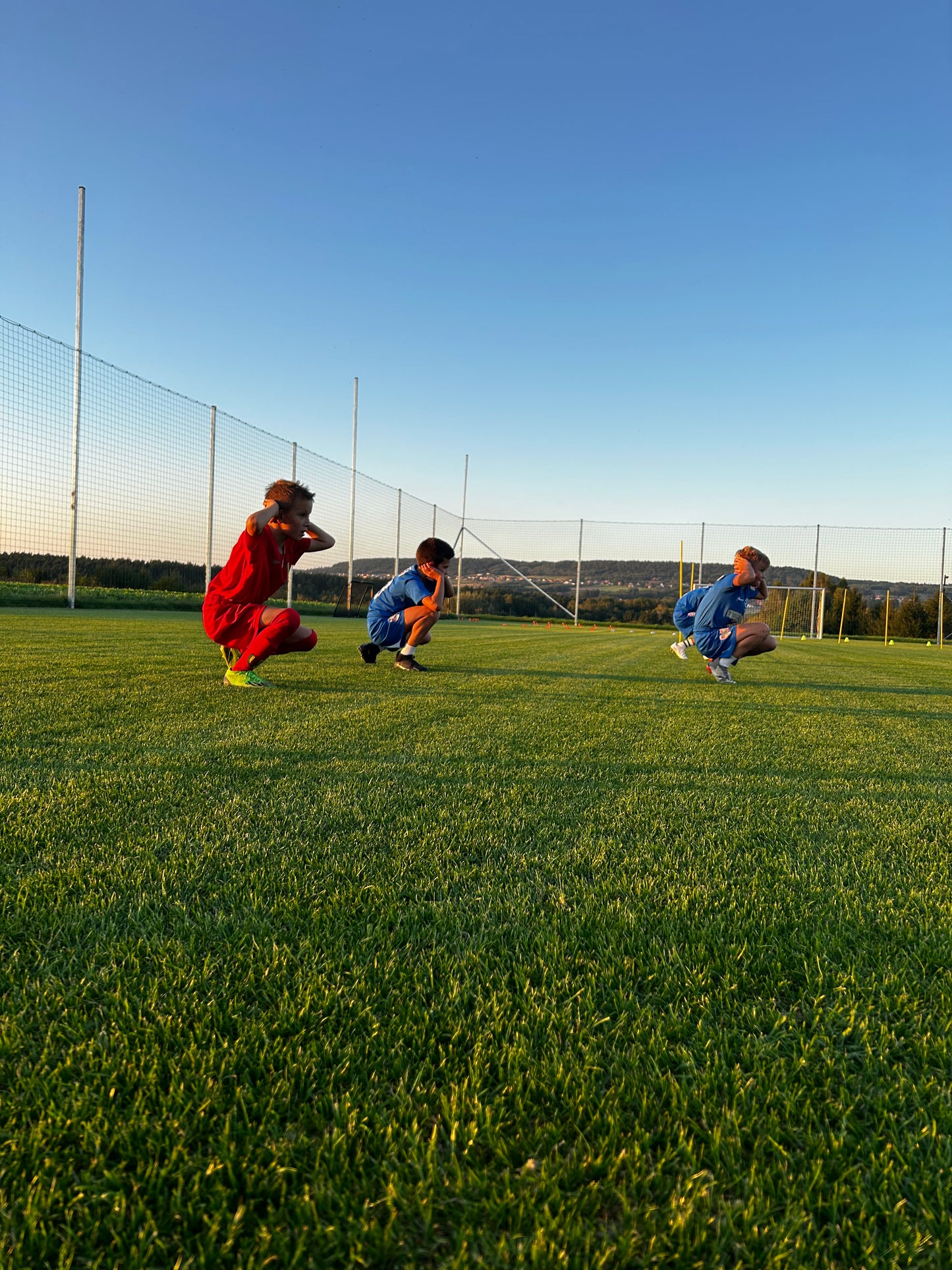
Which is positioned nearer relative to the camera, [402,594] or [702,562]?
[402,594]

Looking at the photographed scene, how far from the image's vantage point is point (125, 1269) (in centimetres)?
68

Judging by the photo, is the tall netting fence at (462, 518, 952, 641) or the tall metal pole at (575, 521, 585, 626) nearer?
the tall netting fence at (462, 518, 952, 641)

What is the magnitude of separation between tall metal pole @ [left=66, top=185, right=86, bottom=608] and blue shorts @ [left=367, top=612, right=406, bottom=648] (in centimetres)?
977

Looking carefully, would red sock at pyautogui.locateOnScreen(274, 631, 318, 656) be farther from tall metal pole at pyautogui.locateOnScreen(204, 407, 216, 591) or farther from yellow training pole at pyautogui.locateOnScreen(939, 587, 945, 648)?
yellow training pole at pyautogui.locateOnScreen(939, 587, 945, 648)

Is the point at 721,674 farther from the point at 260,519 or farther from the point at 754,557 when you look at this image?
the point at 260,519

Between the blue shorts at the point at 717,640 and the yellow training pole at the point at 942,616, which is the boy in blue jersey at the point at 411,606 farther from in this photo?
the yellow training pole at the point at 942,616

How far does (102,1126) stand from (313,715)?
2.91m

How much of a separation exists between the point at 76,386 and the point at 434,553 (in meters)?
11.0

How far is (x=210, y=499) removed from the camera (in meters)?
16.0

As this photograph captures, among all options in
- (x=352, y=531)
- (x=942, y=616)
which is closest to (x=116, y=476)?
(x=352, y=531)

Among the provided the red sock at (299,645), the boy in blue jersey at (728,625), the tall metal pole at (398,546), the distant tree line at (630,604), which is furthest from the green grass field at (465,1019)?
the tall metal pole at (398,546)

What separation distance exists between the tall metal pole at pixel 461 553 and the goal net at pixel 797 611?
12.0 m

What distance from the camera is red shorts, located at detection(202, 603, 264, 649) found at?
16.3 ft

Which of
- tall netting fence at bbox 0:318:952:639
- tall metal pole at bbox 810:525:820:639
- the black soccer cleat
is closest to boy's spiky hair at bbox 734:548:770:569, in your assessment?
the black soccer cleat
